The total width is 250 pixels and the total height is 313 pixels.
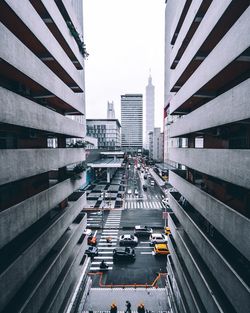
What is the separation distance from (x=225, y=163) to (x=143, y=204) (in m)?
39.6

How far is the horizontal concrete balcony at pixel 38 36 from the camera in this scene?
864cm

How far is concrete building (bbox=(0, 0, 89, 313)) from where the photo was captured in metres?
8.13

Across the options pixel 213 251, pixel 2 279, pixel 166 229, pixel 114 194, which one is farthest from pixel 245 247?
pixel 114 194

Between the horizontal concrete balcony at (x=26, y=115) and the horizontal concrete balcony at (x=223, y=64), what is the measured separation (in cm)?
842

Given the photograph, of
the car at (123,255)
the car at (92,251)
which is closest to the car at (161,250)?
the car at (123,255)

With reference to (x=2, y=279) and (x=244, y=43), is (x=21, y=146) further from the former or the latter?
(x=244, y=43)

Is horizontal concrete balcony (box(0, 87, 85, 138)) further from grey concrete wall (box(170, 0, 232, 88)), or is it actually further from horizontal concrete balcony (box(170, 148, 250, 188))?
grey concrete wall (box(170, 0, 232, 88))

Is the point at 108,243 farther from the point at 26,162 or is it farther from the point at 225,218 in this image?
the point at 225,218

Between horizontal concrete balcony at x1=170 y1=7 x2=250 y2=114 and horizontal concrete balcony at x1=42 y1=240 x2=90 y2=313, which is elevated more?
horizontal concrete balcony at x1=170 y1=7 x2=250 y2=114

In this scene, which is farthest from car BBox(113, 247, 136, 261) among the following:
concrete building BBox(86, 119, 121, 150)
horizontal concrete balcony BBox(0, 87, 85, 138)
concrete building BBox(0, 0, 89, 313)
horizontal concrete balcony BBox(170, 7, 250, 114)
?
concrete building BBox(86, 119, 121, 150)

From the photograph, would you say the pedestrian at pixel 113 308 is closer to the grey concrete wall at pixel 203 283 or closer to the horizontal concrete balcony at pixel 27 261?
the grey concrete wall at pixel 203 283

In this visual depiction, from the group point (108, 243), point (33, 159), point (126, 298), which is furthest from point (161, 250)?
point (33, 159)

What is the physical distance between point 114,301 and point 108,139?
11535 cm

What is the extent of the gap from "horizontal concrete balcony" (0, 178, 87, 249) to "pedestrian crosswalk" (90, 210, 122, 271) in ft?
47.0
